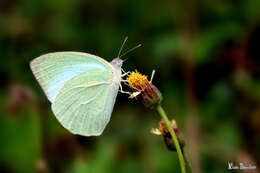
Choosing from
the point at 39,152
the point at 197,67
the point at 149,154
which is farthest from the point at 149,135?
the point at 39,152

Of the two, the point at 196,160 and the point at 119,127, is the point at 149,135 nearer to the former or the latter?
the point at 119,127

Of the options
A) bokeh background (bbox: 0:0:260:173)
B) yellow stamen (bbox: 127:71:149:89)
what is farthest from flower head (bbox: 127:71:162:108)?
bokeh background (bbox: 0:0:260:173)

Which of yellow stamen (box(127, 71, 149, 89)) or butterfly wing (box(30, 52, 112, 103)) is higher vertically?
butterfly wing (box(30, 52, 112, 103))

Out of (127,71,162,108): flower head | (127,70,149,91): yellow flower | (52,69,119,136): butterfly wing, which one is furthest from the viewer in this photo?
(52,69,119,136): butterfly wing

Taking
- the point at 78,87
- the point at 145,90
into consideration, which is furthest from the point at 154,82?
the point at 145,90

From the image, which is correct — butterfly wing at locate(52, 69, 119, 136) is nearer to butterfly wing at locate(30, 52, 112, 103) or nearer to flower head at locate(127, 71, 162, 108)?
butterfly wing at locate(30, 52, 112, 103)

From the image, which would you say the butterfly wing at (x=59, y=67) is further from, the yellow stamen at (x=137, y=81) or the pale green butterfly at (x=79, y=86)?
the yellow stamen at (x=137, y=81)

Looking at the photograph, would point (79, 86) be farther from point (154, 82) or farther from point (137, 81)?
point (154, 82)
